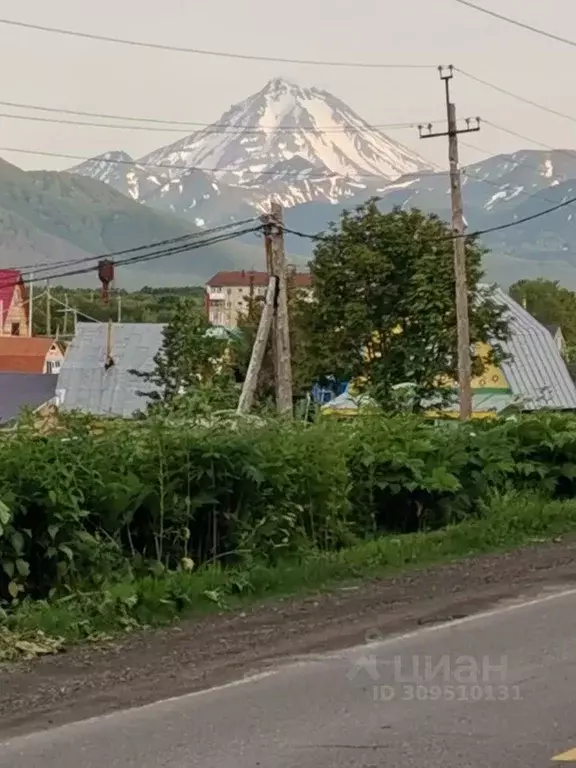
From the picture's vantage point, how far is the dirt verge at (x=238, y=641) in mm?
7316

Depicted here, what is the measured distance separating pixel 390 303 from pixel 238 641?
3226cm

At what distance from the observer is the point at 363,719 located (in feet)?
22.1

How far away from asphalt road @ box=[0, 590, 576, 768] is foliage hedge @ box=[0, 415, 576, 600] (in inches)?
118

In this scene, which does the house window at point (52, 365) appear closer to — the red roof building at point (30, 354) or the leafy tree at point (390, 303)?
the red roof building at point (30, 354)

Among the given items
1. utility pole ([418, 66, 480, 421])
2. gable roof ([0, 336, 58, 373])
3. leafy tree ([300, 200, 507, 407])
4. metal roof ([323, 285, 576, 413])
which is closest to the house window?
gable roof ([0, 336, 58, 373])

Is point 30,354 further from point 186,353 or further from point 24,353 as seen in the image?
point 186,353

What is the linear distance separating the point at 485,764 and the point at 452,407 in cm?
3320

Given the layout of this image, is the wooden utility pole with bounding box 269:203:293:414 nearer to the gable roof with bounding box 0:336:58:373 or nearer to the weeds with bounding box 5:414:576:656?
the weeds with bounding box 5:414:576:656

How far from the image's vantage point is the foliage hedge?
10219 mm

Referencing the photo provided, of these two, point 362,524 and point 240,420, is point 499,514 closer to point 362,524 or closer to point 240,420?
point 362,524

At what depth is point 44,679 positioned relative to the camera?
7.86 meters

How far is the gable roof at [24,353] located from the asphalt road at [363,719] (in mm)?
73379

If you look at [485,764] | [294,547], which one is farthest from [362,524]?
[485,764]

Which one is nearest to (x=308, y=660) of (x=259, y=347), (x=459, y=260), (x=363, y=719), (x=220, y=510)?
(x=363, y=719)
